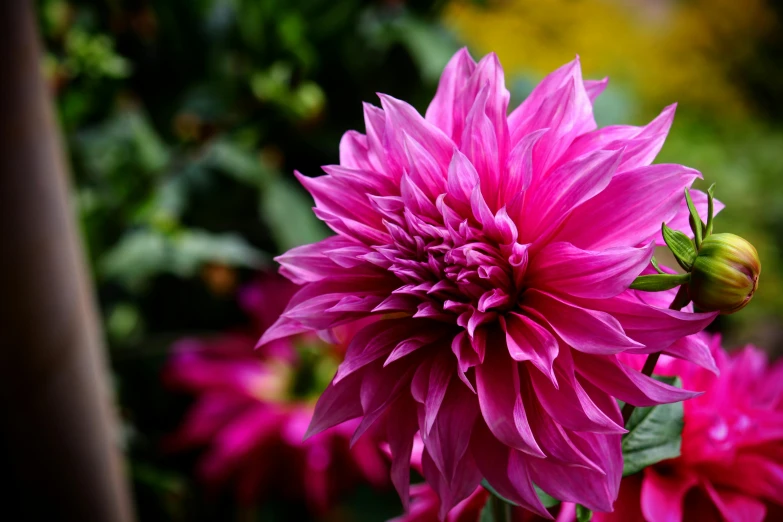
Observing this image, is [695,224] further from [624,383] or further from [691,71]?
[691,71]

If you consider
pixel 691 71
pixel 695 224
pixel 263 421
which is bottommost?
pixel 263 421

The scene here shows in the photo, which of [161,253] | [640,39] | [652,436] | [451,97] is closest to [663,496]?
[652,436]

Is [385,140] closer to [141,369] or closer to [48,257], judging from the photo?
[48,257]

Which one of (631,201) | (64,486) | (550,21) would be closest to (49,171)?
(64,486)

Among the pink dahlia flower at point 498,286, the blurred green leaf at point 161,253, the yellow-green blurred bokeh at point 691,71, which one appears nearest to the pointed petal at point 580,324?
the pink dahlia flower at point 498,286

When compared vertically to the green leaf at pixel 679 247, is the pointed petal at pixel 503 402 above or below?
below

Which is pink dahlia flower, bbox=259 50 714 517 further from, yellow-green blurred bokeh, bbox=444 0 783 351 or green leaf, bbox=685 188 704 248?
yellow-green blurred bokeh, bbox=444 0 783 351

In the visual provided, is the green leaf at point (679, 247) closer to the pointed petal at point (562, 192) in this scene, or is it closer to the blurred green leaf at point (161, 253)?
the pointed petal at point (562, 192)
